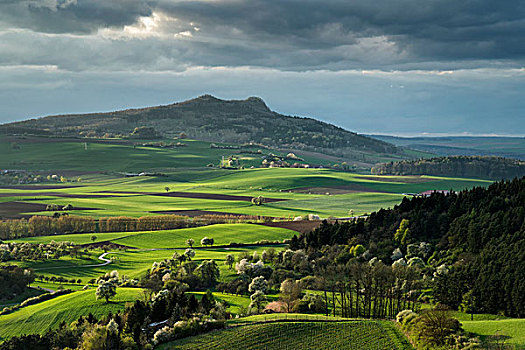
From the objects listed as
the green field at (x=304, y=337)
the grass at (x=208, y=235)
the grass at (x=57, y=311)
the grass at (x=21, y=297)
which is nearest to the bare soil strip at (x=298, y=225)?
the grass at (x=208, y=235)

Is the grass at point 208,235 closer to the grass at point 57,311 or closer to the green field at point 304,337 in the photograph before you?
the grass at point 57,311

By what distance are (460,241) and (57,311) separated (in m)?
64.2

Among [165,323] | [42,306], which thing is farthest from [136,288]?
[165,323]

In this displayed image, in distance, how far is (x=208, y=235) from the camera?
138 m

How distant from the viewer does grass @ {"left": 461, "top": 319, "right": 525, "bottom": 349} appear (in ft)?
174

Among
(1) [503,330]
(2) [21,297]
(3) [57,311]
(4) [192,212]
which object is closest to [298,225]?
(4) [192,212]

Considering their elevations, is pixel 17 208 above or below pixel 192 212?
above

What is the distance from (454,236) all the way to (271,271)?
3152cm

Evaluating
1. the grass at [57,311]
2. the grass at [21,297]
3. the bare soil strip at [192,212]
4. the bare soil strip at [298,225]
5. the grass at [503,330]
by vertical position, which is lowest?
the grass at [21,297]

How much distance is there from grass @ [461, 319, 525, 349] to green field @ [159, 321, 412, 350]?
7203 millimetres

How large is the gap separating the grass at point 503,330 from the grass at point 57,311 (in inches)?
1973

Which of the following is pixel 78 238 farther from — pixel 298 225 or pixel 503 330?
pixel 503 330

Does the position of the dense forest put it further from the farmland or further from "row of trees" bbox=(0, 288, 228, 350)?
"row of trees" bbox=(0, 288, 228, 350)

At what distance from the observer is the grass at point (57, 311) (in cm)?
7962
